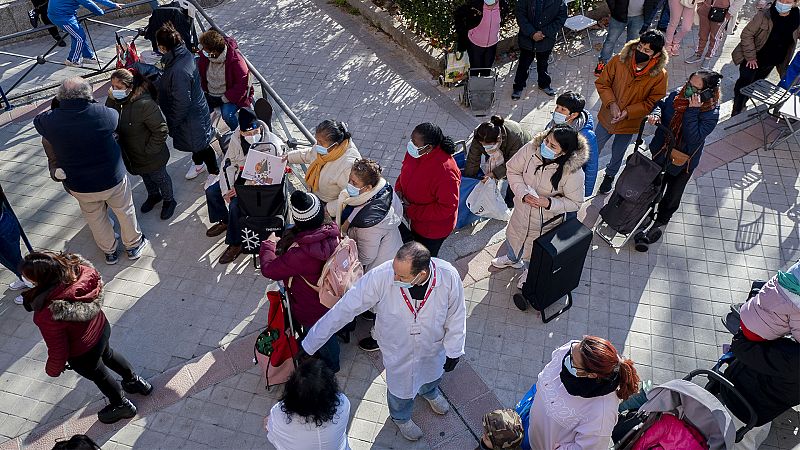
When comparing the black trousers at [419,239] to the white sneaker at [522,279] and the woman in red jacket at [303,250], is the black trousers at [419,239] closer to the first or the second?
the white sneaker at [522,279]

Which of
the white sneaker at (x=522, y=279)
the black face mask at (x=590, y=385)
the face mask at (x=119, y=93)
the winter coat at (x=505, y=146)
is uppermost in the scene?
the face mask at (x=119, y=93)

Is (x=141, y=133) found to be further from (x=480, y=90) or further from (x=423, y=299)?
(x=480, y=90)

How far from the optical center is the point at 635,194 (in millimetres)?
5758

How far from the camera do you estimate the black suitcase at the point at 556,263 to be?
16.4 ft

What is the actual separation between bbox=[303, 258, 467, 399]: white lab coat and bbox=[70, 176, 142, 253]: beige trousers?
275 cm

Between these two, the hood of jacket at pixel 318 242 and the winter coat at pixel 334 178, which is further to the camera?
the winter coat at pixel 334 178

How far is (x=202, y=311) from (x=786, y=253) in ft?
18.4

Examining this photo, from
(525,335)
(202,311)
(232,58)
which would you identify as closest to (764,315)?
(525,335)

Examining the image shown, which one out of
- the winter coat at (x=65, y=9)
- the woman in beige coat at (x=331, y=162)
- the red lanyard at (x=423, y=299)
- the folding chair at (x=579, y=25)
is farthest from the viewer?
the folding chair at (x=579, y=25)

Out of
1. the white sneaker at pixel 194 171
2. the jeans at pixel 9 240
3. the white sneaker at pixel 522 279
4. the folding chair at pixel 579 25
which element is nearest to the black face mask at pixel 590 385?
the white sneaker at pixel 522 279

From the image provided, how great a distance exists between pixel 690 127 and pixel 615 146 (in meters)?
1.31

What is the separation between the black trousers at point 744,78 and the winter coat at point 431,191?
485cm

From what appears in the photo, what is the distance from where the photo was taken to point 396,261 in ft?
12.0

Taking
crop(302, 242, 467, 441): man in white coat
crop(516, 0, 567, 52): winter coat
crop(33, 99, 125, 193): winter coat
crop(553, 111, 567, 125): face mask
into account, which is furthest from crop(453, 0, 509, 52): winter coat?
crop(302, 242, 467, 441): man in white coat
